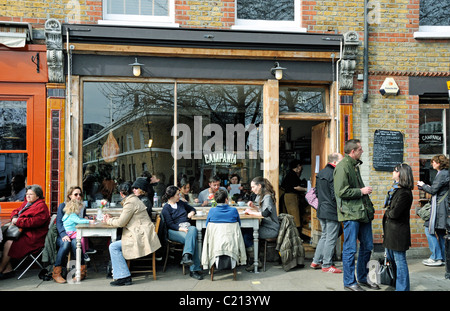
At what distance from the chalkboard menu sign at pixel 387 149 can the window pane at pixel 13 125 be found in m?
6.69

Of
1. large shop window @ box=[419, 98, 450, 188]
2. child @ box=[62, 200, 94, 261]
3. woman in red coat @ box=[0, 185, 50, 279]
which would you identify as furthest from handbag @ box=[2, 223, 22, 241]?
large shop window @ box=[419, 98, 450, 188]

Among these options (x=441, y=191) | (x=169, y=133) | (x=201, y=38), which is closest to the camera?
(x=441, y=191)

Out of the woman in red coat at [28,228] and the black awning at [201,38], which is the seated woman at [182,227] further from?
the black awning at [201,38]

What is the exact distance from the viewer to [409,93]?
844 centimetres

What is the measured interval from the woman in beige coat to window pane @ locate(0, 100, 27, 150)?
2.58 metres

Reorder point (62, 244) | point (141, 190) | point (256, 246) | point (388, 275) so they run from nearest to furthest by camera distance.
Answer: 1. point (388, 275)
2. point (62, 244)
3. point (141, 190)
4. point (256, 246)

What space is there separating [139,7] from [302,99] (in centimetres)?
374

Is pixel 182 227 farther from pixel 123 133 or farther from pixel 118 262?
pixel 123 133

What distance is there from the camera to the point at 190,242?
675 cm

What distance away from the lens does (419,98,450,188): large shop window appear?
8.76 meters

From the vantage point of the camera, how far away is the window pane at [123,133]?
7984mm

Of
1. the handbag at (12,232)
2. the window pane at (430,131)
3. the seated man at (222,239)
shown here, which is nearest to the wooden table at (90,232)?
the handbag at (12,232)

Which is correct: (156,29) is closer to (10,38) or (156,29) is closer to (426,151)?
(10,38)

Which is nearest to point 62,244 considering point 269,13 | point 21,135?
point 21,135
